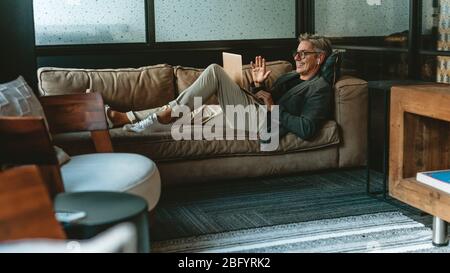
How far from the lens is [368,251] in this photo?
293 cm

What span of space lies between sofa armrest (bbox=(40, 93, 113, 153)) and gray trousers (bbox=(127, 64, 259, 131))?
886mm

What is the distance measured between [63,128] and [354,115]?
208 centimetres

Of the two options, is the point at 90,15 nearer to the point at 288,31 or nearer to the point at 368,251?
the point at 288,31

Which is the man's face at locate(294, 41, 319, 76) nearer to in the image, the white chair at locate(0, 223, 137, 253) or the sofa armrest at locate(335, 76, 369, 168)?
the sofa armrest at locate(335, 76, 369, 168)

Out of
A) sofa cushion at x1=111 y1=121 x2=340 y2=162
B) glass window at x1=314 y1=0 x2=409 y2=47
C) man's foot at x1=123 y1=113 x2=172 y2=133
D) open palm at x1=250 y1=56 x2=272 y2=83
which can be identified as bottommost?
sofa cushion at x1=111 y1=121 x2=340 y2=162

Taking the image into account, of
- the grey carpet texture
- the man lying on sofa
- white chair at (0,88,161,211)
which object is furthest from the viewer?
the man lying on sofa

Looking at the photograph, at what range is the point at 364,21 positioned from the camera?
4801mm

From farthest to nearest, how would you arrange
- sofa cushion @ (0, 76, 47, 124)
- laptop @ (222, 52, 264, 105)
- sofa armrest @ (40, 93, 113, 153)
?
laptop @ (222, 52, 264, 105), sofa armrest @ (40, 93, 113, 153), sofa cushion @ (0, 76, 47, 124)

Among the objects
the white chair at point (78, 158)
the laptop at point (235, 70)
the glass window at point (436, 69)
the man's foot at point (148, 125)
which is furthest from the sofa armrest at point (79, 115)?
the glass window at point (436, 69)

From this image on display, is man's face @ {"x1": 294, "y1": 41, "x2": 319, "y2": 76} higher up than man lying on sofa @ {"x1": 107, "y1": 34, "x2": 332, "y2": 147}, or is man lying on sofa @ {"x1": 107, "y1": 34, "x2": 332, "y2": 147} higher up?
man's face @ {"x1": 294, "y1": 41, "x2": 319, "y2": 76}

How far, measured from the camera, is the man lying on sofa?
412cm

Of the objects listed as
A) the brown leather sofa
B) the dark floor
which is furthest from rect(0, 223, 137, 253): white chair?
the brown leather sofa

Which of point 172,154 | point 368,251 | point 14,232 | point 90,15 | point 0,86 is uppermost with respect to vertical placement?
point 90,15
